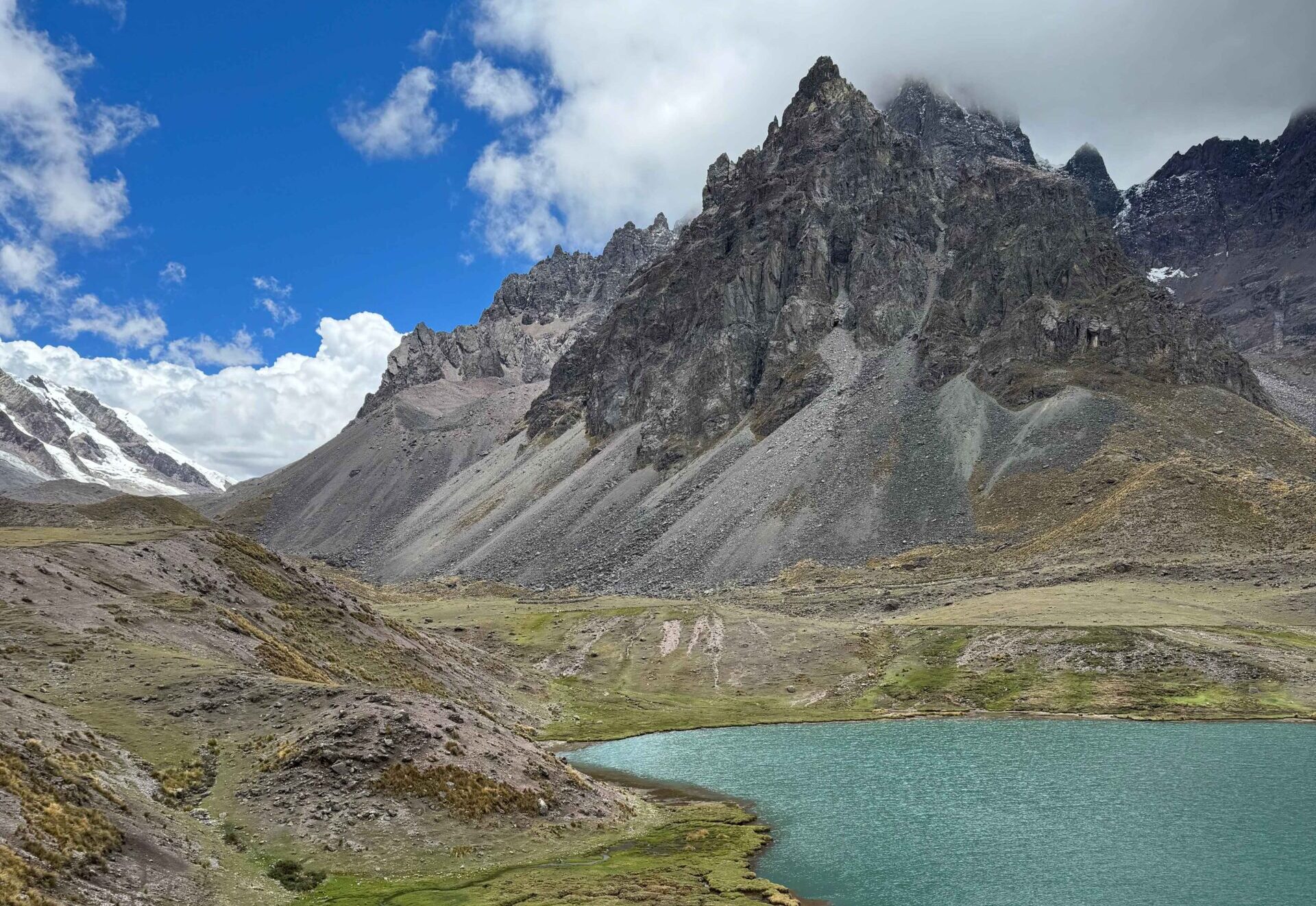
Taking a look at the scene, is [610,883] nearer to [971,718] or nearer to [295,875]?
[295,875]

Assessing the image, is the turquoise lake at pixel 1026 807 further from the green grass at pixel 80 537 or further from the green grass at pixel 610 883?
the green grass at pixel 80 537

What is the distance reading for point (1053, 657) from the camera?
345ft

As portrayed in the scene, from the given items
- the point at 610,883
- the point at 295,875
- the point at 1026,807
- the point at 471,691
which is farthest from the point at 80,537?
the point at 1026,807

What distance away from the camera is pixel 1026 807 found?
55.7 metres

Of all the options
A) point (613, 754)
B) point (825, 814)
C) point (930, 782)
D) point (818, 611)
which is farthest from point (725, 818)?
point (818, 611)

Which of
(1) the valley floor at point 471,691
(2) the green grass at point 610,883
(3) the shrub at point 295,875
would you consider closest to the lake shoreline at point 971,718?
(1) the valley floor at point 471,691

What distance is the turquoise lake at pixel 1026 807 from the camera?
42156 mm

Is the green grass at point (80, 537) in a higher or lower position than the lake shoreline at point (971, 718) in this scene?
higher

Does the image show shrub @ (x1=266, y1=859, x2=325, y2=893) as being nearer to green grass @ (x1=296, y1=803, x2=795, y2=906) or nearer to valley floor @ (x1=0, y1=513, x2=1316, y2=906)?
valley floor @ (x1=0, y1=513, x2=1316, y2=906)

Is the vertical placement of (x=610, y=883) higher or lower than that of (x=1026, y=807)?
lower

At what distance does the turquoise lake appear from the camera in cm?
4216

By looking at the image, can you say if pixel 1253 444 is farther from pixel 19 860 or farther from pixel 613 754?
pixel 19 860

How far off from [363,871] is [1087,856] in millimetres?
35359

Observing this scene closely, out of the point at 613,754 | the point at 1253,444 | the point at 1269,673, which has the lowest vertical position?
the point at 613,754
